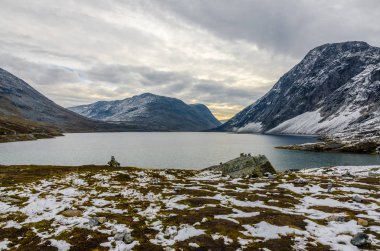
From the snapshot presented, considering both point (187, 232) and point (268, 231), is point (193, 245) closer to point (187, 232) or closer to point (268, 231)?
point (187, 232)

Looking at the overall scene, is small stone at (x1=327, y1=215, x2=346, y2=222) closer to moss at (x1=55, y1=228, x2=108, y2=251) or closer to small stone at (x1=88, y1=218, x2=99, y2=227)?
moss at (x1=55, y1=228, x2=108, y2=251)

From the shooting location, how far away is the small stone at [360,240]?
54.4 ft

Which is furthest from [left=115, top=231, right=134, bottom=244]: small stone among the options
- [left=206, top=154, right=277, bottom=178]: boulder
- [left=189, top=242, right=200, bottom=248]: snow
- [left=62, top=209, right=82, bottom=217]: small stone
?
[left=206, top=154, right=277, bottom=178]: boulder

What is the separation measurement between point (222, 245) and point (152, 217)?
7312mm

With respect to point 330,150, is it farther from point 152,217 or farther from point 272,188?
point 152,217

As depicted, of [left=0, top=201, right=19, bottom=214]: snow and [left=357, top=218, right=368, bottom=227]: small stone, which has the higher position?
[left=357, top=218, right=368, bottom=227]: small stone

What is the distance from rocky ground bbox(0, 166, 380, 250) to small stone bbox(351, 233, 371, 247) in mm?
54

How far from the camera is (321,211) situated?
2419 centimetres

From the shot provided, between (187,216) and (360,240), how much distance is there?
1191 cm

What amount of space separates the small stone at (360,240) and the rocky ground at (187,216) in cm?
5

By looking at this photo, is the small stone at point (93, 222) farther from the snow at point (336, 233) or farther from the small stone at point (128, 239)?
the snow at point (336, 233)

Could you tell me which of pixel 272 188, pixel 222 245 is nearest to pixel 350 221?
pixel 222 245

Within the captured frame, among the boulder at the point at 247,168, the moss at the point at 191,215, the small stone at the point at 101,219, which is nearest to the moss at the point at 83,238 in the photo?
the small stone at the point at 101,219

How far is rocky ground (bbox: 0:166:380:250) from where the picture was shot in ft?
56.8
